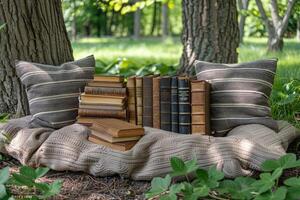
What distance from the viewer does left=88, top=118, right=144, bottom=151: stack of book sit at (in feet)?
9.87

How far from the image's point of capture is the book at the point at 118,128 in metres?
3.00

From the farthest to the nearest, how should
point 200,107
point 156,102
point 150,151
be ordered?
1. point 156,102
2. point 200,107
3. point 150,151

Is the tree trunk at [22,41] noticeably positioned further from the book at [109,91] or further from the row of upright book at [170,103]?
the row of upright book at [170,103]

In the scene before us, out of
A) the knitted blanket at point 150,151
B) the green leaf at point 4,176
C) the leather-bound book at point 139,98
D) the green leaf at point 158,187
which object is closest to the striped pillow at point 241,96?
the knitted blanket at point 150,151

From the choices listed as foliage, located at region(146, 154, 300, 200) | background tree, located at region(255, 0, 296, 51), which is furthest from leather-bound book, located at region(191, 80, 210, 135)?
background tree, located at region(255, 0, 296, 51)

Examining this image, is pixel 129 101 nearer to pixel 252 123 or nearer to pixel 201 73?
pixel 201 73

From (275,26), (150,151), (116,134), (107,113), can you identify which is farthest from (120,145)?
(275,26)

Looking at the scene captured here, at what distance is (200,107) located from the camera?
3256 mm

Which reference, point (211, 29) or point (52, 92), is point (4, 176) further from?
point (211, 29)

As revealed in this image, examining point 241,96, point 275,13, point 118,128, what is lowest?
point 118,128

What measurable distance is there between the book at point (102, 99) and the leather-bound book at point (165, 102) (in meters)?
Answer: 0.25

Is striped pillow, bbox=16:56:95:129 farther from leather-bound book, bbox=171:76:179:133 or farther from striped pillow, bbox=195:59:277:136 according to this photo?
striped pillow, bbox=195:59:277:136

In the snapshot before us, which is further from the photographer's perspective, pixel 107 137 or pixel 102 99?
pixel 102 99

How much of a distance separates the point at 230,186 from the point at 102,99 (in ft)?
4.12
